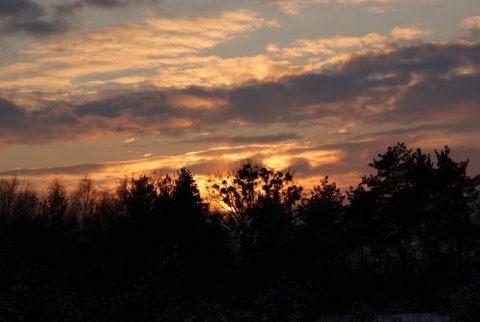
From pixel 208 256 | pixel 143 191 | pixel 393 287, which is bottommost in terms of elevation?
pixel 393 287

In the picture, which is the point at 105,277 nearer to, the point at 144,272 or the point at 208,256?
the point at 144,272

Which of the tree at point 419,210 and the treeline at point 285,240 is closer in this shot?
the treeline at point 285,240

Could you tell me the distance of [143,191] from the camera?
62.5 metres

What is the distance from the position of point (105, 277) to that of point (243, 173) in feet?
76.0

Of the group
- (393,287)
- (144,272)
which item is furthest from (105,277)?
(393,287)

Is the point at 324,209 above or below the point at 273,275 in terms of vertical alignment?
above

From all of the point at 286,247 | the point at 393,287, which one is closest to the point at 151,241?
the point at 286,247

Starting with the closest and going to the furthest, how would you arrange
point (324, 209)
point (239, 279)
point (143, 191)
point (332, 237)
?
point (239, 279)
point (332, 237)
point (324, 209)
point (143, 191)

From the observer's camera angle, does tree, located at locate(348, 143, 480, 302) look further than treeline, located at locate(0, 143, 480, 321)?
Yes

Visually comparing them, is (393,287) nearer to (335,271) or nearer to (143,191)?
(335,271)

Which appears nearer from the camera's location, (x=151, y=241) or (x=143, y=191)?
(x=151, y=241)

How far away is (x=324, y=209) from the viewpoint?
190ft

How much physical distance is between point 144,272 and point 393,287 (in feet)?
62.0

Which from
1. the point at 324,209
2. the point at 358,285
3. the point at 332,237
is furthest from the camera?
the point at 324,209
